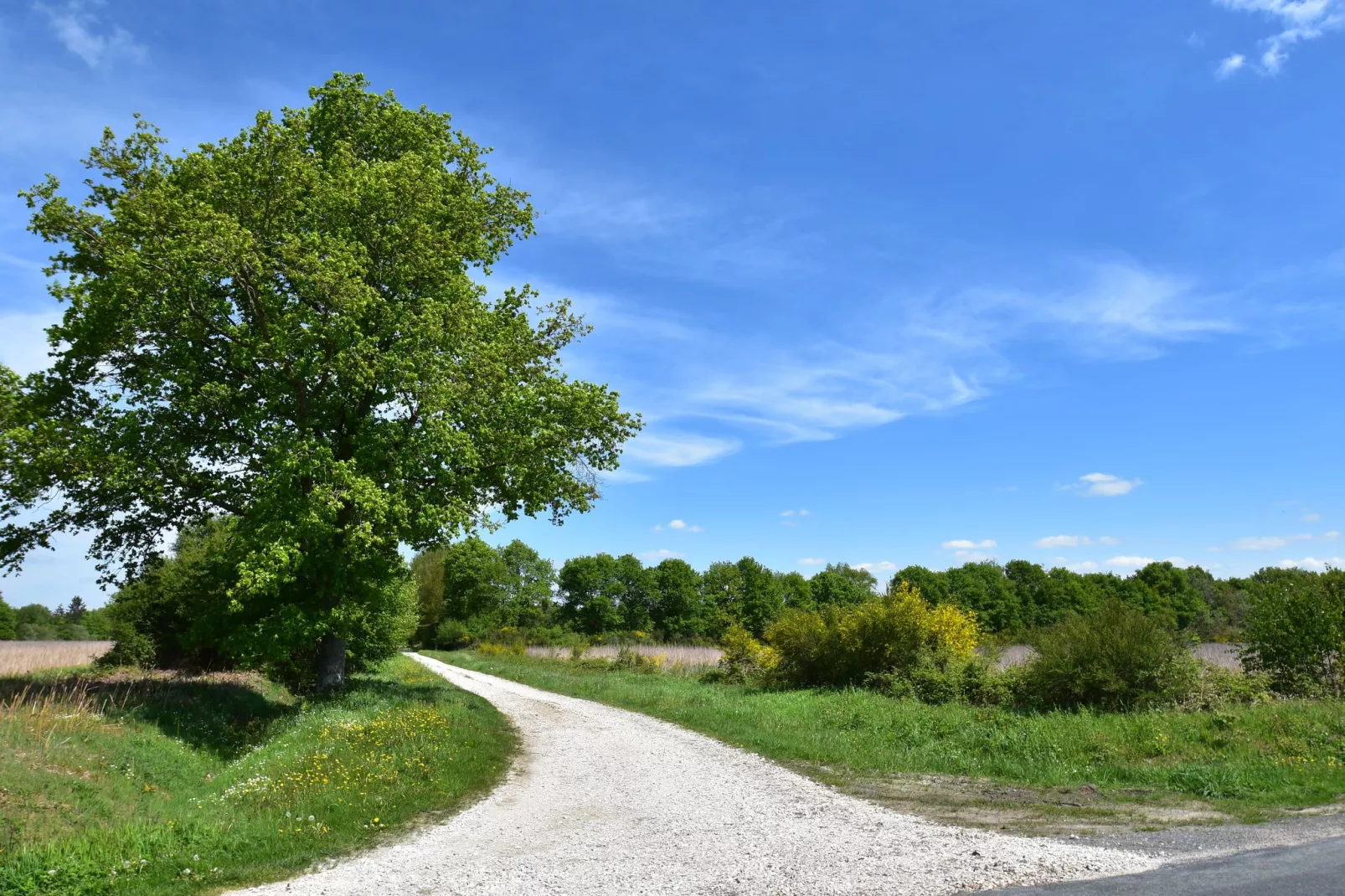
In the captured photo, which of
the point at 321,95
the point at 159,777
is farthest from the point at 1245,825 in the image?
the point at 321,95

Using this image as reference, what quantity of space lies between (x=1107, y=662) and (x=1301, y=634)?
578 cm

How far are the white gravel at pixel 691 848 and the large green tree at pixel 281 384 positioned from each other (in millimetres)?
7849

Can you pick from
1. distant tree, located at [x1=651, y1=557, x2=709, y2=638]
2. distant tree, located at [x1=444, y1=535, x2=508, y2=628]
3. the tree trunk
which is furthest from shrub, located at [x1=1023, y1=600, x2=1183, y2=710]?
distant tree, located at [x1=444, y1=535, x2=508, y2=628]

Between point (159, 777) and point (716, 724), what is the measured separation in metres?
11.7

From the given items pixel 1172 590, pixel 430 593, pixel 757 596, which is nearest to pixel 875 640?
pixel 757 596

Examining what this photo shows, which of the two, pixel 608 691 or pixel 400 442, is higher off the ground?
pixel 400 442

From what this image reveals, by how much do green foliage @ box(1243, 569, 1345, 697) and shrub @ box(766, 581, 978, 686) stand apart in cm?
755

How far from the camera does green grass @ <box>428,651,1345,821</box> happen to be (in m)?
11.2

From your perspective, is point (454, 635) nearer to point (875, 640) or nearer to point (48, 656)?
point (48, 656)

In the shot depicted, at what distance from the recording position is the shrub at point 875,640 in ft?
81.6

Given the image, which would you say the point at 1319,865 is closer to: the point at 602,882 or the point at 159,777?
the point at 602,882

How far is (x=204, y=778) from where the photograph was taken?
1327 centimetres

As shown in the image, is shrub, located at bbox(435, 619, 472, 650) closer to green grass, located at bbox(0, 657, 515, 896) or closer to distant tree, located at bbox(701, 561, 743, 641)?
distant tree, located at bbox(701, 561, 743, 641)

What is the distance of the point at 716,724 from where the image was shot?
18.5 m
